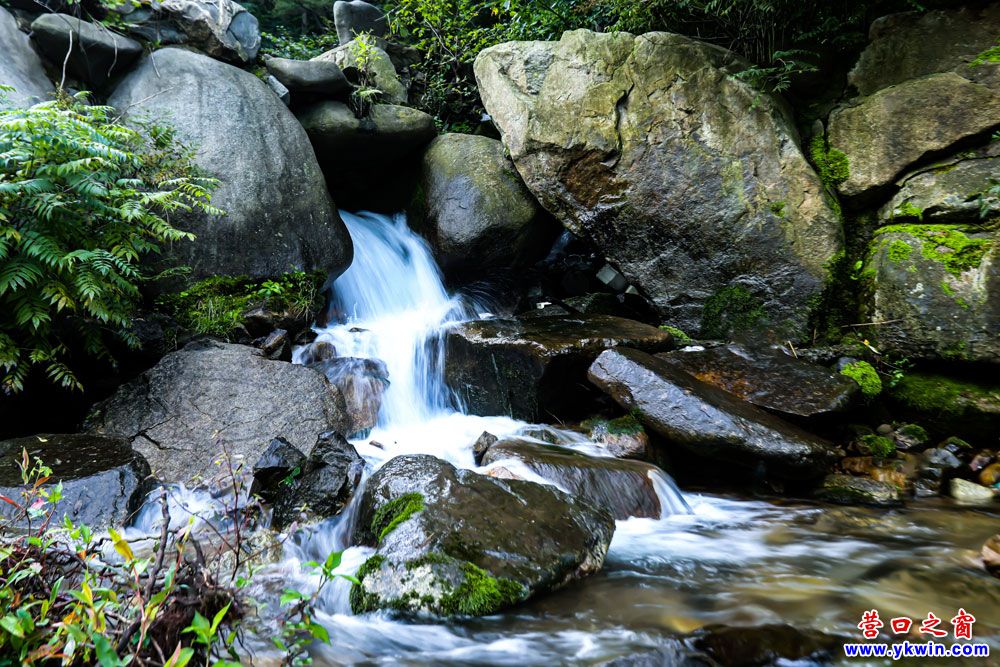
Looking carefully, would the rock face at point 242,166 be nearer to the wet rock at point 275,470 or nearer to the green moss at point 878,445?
the wet rock at point 275,470

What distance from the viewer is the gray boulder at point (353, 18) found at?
35.3ft

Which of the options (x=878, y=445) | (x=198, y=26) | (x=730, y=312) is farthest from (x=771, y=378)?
(x=198, y=26)

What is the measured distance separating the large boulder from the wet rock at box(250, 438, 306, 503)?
239 inches

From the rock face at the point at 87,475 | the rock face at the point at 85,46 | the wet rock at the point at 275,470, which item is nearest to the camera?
the rock face at the point at 87,475

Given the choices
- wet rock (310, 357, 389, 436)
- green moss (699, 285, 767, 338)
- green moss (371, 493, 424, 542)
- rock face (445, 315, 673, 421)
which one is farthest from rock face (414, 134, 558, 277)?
green moss (371, 493, 424, 542)

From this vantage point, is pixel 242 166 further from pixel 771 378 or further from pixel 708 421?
pixel 771 378

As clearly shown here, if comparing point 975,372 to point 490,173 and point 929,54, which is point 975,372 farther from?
point 490,173

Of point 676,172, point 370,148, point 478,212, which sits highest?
point 370,148

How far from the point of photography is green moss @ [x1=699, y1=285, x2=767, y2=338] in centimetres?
678

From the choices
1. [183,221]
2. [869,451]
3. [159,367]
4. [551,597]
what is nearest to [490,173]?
[183,221]

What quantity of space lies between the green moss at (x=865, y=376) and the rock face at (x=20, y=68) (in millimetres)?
9281

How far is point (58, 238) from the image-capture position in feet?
14.9

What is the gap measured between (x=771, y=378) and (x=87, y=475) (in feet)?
20.4

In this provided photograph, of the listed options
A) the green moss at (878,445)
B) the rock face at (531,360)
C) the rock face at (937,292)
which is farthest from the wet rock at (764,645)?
the rock face at (937,292)
